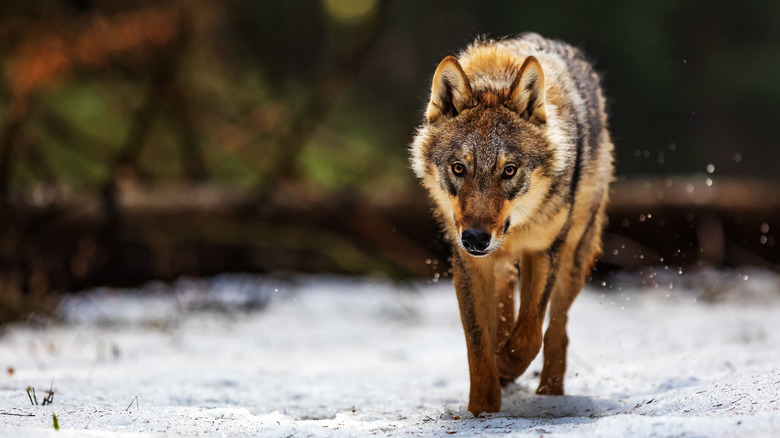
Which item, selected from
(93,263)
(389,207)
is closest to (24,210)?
(93,263)

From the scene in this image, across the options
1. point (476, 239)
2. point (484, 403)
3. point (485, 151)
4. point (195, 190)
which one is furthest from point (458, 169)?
point (195, 190)

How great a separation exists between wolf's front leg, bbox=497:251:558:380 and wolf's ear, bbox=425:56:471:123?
0.98m

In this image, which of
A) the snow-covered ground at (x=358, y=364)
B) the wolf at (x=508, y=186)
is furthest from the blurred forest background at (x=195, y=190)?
the wolf at (x=508, y=186)

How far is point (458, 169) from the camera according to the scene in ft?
13.0

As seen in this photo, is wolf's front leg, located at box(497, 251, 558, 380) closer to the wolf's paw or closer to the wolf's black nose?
the wolf's paw

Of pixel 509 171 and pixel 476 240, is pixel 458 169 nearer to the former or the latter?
pixel 509 171

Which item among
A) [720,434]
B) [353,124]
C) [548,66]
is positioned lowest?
[720,434]

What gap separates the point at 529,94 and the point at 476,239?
Result: 0.97 meters

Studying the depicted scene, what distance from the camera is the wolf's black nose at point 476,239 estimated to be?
3.68m

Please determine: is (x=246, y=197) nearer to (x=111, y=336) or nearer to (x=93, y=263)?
(x=93, y=263)

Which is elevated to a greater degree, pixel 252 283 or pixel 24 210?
pixel 24 210

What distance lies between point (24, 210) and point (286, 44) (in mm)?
12351

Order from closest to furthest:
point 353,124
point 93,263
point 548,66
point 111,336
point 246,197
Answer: point 548,66
point 111,336
point 93,263
point 246,197
point 353,124

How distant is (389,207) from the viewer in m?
9.23
